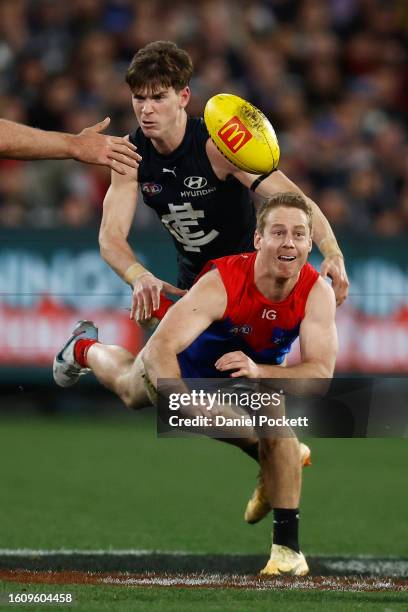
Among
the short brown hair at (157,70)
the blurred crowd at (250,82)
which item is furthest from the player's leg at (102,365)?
the blurred crowd at (250,82)

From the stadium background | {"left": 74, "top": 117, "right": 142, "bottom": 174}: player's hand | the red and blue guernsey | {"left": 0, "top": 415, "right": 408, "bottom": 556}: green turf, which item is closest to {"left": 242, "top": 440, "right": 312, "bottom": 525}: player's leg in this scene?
{"left": 0, "top": 415, "right": 408, "bottom": 556}: green turf

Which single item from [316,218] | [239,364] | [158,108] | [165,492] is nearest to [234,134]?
[158,108]

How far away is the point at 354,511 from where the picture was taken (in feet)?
31.7

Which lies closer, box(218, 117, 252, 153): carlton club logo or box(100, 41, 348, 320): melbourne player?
box(218, 117, 252, 153): carlton club logo

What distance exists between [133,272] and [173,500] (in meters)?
2.86

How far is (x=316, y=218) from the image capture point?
762cm

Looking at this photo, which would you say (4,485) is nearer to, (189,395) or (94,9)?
(189,395)

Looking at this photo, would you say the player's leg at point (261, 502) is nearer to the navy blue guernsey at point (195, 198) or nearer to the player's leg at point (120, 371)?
the player's leg at point (120, 371)

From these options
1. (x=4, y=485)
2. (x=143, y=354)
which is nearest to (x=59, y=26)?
(x=4, y=485)

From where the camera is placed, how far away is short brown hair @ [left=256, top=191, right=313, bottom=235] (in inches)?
267

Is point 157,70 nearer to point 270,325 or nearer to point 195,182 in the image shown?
point 195,182

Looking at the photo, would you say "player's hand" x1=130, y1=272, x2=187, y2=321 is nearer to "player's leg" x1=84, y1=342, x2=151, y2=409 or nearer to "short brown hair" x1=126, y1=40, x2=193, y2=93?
"player's leg" x1=84, y1=342, x2=151, y2=409

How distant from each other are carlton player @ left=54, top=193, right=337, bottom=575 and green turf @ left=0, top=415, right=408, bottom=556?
91 cm

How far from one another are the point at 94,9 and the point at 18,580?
35.2ft
